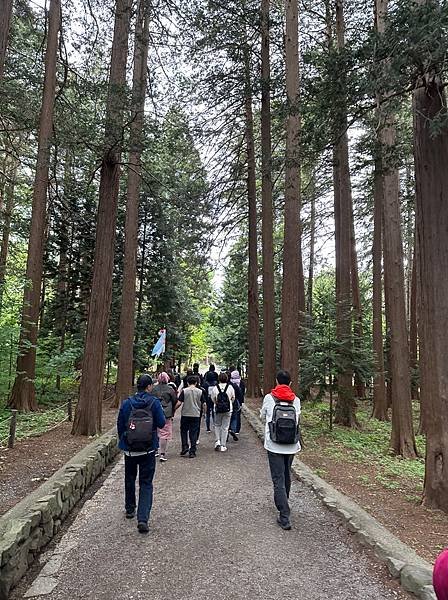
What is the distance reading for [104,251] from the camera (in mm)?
10062

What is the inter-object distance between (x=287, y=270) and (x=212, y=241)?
9686mm

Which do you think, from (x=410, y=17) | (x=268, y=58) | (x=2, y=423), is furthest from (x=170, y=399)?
(x=268, y=58)

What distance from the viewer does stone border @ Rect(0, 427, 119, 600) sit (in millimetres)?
3793

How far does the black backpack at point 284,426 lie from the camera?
5246mm

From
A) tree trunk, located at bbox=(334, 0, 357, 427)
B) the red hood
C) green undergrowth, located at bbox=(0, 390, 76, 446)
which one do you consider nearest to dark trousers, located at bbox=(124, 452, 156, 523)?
the red hood

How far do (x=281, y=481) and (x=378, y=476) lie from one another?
3.36m

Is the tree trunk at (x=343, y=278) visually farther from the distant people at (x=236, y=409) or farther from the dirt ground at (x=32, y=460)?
the dirt ground at (x=32, y=460)

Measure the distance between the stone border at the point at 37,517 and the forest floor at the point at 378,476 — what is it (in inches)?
145

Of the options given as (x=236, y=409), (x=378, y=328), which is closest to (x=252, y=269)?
→ (x=378, y=328)

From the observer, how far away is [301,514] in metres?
5.67

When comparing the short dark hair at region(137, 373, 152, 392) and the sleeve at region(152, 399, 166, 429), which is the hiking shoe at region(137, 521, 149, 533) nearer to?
A: the sleeve at region(152, 399, 166, 429)

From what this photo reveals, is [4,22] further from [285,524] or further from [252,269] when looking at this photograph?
[252,269]

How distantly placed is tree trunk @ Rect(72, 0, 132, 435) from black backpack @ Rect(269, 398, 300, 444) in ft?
18.2

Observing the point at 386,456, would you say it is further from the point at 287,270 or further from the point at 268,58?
the point at 268,58
